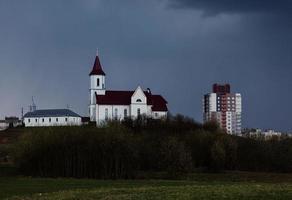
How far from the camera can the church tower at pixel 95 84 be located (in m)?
176

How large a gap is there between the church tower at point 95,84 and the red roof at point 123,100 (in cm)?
333

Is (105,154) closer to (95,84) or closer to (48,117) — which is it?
(95,84)

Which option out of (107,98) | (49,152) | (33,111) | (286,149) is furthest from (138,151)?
(33,111)

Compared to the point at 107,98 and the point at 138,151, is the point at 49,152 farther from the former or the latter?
the point at 107,98

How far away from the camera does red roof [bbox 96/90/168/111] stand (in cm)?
17138

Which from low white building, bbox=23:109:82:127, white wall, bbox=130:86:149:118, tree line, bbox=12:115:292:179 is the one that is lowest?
tree line, bbox=12:115:292:179

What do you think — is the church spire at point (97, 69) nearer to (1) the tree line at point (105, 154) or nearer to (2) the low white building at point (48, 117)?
(2) the low white building at point (48, 117)

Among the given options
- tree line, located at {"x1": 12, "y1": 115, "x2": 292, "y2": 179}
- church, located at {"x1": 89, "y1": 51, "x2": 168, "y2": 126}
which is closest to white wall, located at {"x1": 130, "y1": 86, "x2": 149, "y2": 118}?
church, located at {"x1": 89, "y1": 51, "x2": 168, "y2": 126}

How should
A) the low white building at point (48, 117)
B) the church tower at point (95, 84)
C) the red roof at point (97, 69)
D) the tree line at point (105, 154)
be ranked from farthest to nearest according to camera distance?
1. the low white building at point (48, 117)
2. the red roof at point (97, 69)
3. the church tower at point (95, 84)
4. the tree line at point (105, 154)

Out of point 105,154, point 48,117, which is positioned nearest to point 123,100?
point 48,117

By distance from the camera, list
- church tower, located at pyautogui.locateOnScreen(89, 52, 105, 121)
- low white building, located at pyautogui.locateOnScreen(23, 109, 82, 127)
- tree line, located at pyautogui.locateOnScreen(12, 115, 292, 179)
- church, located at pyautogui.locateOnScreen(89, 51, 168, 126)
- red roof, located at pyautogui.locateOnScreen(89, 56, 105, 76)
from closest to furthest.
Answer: tree line, located at pyautogui.locateOnScreen(12, 115, 292, 179), church, located at pyautogui.locateOnScreen(89, 51, 168, 126), church tower, located at pyautogui.locateOnScreen(89, 52, 105, 121), red roof, located at pyautogui.locateOnScreen(89, 56, 105, 76), low white building, located at pyautogui.locateOnScreen(23, 109, 82, 127)

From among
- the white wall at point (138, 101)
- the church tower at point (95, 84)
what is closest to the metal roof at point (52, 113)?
the church tower at point (95, 84)

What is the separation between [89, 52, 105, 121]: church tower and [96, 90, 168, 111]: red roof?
10.9 ft

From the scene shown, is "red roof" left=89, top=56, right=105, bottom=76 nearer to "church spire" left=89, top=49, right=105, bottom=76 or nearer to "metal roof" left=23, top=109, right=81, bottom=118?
"church spire" left=89, top=49, right=105, bottom=76
